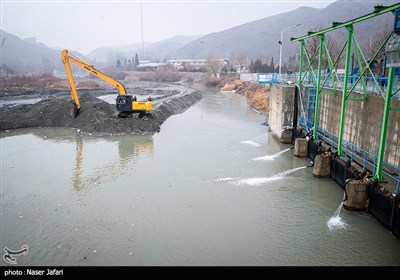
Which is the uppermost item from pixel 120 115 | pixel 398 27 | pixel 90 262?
pixel 398 27

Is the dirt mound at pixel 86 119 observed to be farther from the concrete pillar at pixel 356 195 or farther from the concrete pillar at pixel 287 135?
the concrete pillar at pixel 356 195

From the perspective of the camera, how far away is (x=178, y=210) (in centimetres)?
1284

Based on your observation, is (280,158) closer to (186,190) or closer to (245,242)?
(186,190)

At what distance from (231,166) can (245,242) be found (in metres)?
7.85

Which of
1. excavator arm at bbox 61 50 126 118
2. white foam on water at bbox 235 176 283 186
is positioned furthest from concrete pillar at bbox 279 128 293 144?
excavator arm at bbox 61 50 126 118

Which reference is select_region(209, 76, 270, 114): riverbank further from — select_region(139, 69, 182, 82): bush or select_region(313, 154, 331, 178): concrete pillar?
select_region(139, 69, 182, 82): bush

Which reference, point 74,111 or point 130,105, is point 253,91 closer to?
point 130,105

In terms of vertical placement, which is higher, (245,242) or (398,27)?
(398,27)

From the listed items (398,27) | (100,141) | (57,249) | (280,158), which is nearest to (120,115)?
(100,141)

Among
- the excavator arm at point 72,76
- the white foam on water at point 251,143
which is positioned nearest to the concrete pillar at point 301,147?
the white foam on water at point 251,143

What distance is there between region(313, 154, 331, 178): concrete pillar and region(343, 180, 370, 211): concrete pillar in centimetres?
363

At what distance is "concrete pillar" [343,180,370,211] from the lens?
1175cm

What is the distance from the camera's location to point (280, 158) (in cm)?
1994

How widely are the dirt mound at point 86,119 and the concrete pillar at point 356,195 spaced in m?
18.2
